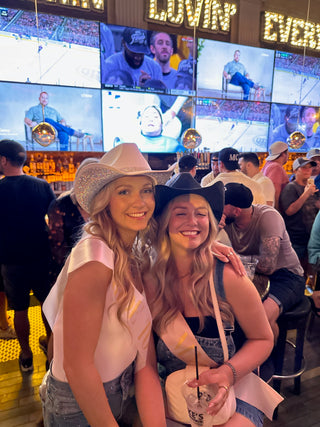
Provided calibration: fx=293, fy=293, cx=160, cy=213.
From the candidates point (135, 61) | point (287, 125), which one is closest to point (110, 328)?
point (135, 61)

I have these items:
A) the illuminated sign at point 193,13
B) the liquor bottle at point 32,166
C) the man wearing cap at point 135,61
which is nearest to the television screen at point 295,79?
the illuminated sign at point 193,13

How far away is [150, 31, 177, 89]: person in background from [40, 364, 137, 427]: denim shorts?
5619mm

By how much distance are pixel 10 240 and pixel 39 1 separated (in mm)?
4428

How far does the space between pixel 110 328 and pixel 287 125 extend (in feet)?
24.8

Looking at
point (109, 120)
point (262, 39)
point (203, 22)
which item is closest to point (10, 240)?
point (109, 120)

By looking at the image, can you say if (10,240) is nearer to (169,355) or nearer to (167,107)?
(169,355)

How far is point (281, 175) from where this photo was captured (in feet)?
13.2

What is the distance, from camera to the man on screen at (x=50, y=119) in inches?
193

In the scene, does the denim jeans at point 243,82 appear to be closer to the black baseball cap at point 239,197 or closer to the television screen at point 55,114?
the television screen at point 55,114

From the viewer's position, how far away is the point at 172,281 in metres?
1.37

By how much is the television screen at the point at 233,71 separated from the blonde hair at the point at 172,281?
545cm

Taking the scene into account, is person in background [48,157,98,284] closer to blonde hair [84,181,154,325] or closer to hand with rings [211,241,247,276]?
blonde hair [84,181,154,325]

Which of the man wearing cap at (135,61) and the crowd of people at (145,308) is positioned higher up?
the man wearing cap at (135,61)

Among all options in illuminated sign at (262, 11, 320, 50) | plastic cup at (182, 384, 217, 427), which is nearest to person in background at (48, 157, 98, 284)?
plastic cup at (182, 384, 217, 427)
